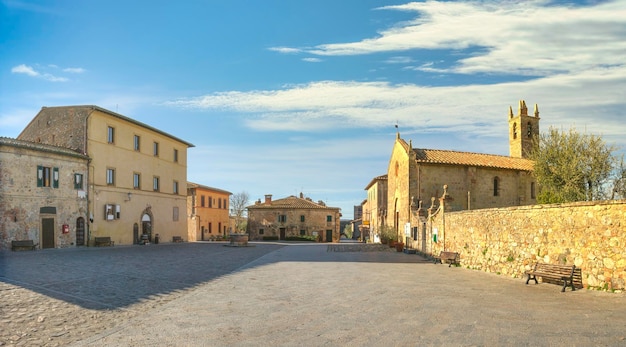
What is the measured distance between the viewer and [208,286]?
1366 centimetres

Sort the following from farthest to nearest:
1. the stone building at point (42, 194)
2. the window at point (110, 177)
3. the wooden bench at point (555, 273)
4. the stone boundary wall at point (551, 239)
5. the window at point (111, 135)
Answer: the window at point (111, 135)
the window at point (110, 177)
the stone building at point (42, 194)
the wooden bench at point (555, 273)
the stone boundary wall at point (551, 239)

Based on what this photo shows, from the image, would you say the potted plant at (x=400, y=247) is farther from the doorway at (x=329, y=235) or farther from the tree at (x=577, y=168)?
the doorway at (x=329, y=235)

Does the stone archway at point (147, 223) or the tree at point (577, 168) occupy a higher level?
the tree at point (577, 168)

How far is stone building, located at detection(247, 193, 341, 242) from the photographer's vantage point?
211 feet

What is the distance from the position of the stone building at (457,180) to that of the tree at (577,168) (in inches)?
185

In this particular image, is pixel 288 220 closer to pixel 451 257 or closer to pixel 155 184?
pixel 155 184

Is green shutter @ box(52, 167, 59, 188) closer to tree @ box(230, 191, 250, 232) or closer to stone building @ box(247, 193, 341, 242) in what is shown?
stone building @ box(247, 193, 341, 242)

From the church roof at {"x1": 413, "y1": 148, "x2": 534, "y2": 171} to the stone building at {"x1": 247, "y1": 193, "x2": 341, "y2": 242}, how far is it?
2749 cm

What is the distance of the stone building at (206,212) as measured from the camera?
188ft

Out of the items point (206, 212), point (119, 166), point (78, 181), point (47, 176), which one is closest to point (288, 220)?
point (206, 212)

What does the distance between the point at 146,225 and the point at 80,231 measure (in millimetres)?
8153

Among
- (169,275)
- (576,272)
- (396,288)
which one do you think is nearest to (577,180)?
(576,272)

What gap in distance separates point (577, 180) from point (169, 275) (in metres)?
27.4

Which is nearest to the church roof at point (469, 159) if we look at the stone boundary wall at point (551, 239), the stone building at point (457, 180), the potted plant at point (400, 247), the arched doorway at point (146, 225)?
the stone building at point (457, 180)
